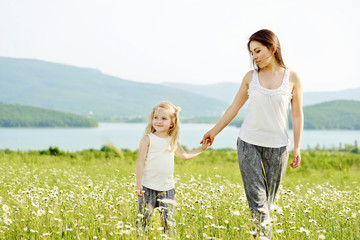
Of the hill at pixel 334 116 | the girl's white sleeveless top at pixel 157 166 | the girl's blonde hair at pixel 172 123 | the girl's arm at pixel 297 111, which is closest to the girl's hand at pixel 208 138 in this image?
the girl's blonde hair at pixel 172 123

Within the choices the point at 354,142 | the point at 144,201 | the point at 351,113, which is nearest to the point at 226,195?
the point at 144,201

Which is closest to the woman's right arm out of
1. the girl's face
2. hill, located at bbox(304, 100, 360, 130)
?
the girl's face

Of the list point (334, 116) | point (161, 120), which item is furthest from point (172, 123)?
point (334, 116)

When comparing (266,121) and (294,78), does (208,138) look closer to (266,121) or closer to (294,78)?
(266,121)

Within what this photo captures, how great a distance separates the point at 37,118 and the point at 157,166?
86117 millimetres

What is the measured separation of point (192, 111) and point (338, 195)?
162710 millimetres

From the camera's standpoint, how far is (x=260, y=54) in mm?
4309

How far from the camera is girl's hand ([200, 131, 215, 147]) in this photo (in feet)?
16.4

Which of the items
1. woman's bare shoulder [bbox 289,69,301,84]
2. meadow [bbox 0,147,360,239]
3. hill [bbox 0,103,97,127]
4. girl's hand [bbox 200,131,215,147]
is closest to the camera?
meadow [bbox 0,147,360,239]

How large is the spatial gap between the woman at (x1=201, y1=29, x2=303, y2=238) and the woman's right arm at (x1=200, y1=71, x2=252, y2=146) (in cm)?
8

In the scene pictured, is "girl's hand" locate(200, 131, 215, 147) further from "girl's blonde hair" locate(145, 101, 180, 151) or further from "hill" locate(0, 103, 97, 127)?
"hill" locate(0, 103, 97, 127)

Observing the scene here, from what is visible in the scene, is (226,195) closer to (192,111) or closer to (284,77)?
(284,77)

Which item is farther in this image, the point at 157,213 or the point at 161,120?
the point at 161,120

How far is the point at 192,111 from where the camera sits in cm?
16900
